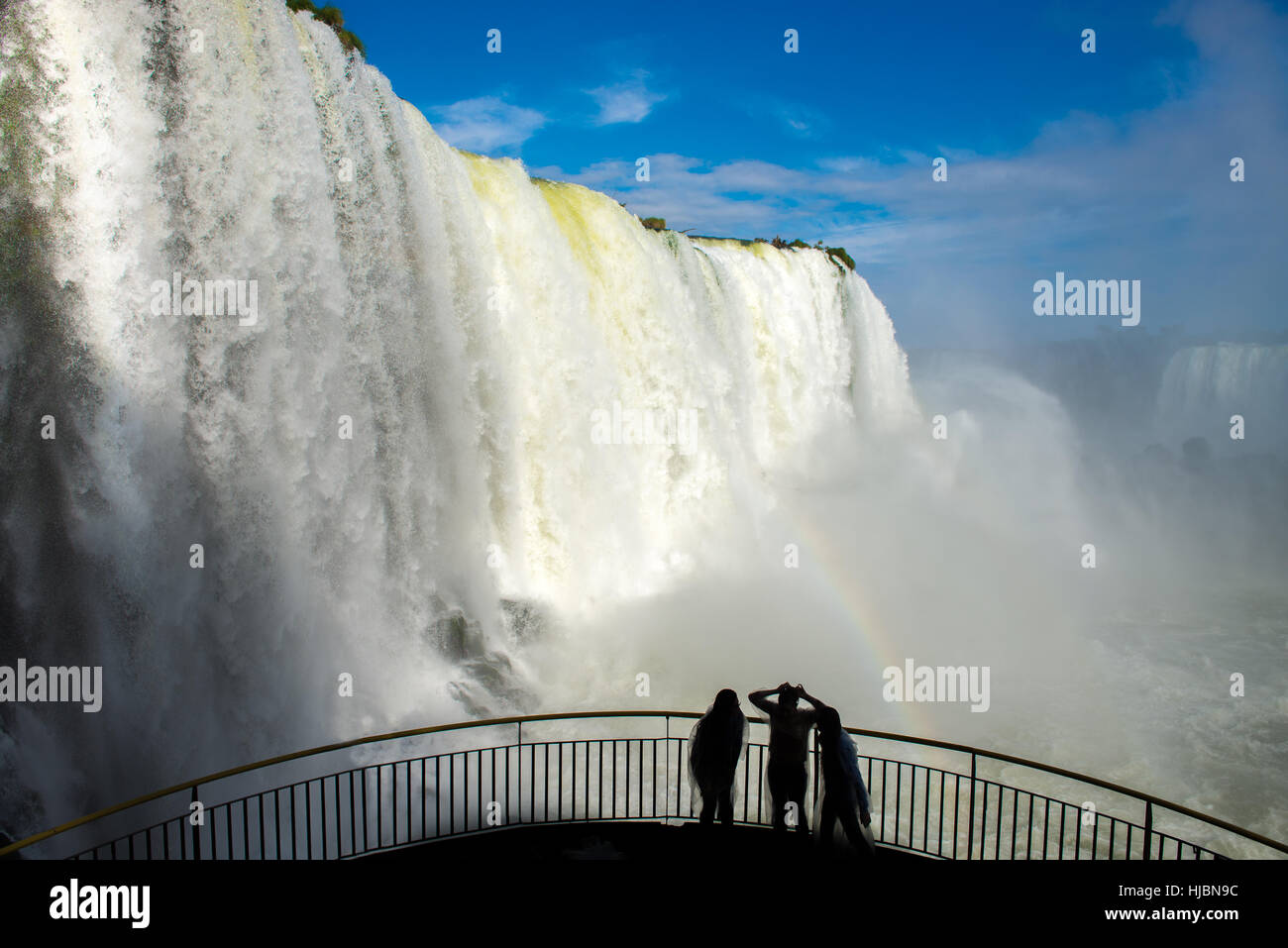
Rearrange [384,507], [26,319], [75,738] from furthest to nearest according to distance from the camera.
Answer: [384,507], [75,738], [26,319]

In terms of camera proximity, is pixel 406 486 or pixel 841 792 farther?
pixel 406 486

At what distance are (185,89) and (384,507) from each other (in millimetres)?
5473

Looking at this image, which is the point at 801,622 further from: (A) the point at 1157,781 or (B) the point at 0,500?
(B) the point at 0,500

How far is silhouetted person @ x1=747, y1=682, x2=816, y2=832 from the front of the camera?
17.3ft

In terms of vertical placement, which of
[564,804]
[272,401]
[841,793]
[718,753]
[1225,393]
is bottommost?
[564,804]

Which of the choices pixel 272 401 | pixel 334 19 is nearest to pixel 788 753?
pixel 272 401

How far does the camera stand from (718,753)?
5.23 meters

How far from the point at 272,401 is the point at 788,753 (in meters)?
6.76


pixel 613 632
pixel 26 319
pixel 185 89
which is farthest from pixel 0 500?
pixel 613 632

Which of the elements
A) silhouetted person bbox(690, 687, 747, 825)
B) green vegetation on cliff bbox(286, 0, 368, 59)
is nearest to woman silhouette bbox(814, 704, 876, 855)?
silhouetted person bbox(690, 687, 747, 825)

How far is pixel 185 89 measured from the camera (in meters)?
7.40

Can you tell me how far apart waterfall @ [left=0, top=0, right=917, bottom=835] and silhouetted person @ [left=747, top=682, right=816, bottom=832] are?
5.74m

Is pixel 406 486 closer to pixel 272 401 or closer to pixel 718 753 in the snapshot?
pixel 272 401

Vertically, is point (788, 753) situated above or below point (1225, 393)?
below
